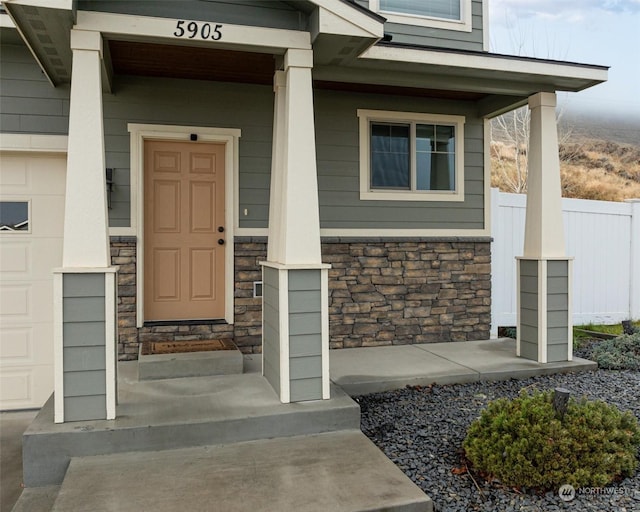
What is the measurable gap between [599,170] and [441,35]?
20.6 metres

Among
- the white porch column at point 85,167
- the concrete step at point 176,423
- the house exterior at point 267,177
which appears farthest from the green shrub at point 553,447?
the white porch column at point 85,167

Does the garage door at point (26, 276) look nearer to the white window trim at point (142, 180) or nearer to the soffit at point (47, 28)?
the white window trim at point (142, 180)


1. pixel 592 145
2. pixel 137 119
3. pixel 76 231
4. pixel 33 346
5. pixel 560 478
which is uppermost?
pixel 592 145

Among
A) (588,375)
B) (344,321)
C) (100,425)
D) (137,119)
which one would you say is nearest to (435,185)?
(344,321)

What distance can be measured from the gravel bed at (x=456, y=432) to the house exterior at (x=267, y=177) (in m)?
0.52

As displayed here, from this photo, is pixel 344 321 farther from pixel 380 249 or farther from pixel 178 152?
pixel 178 152

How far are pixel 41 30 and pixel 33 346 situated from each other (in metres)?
2.78

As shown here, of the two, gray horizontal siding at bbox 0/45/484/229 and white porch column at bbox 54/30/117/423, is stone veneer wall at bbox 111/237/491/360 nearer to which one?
gray horizontal siding at bbox 0/45/484/229

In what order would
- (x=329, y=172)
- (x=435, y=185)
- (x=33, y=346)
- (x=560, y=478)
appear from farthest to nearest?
(x=435, y=185) < (x=329, y=172) < (x=33, y=346) < (x=560, y=478)

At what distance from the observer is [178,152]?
541cm

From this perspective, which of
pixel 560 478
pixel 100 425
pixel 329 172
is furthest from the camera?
pixel 329 172

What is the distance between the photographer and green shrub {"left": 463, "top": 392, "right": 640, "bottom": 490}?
2885 mm

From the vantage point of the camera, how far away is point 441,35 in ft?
19.9

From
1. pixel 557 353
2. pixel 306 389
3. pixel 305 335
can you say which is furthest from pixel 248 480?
pixel 557 353
